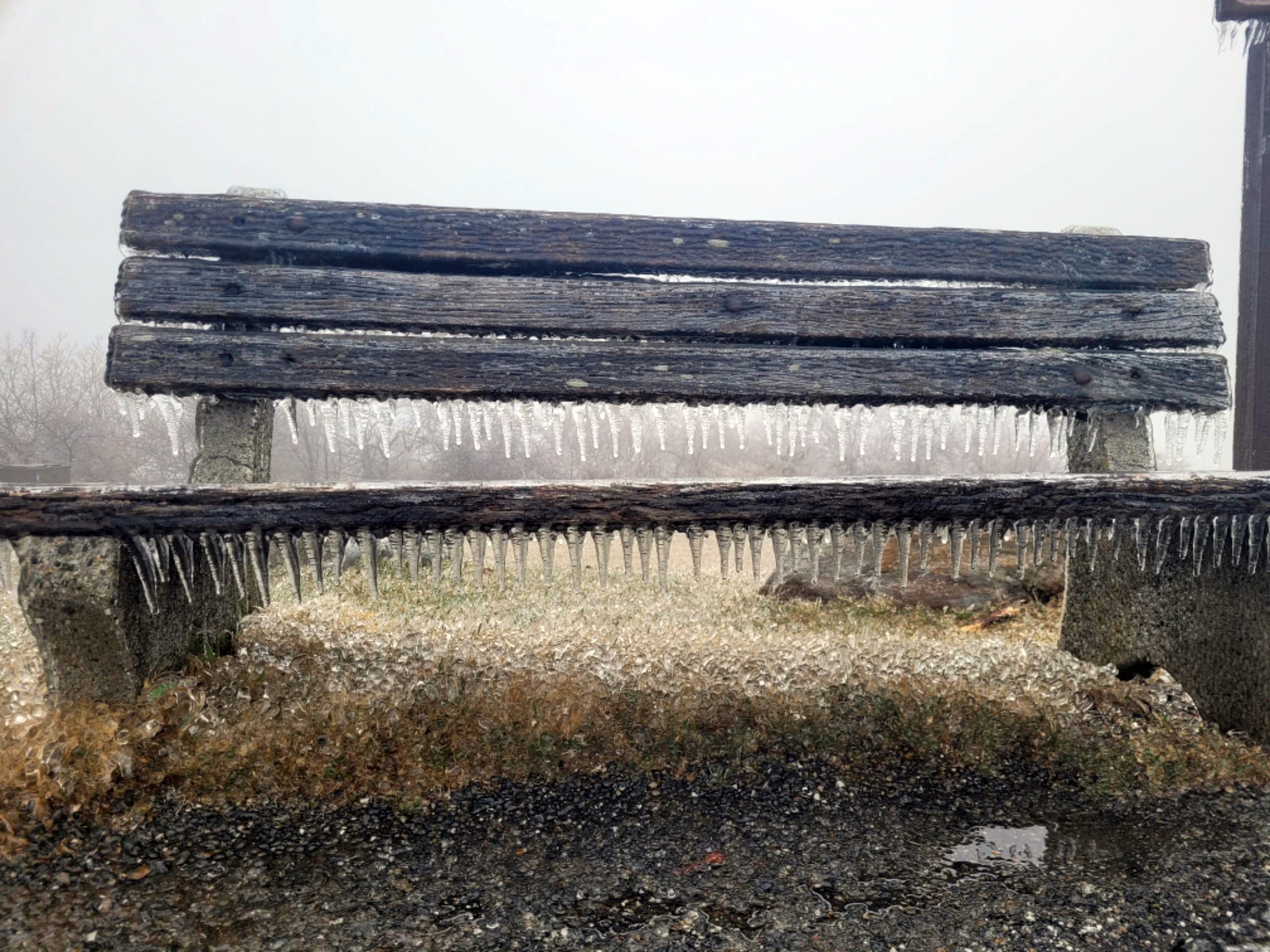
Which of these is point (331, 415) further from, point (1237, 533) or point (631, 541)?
point (1237, 533)

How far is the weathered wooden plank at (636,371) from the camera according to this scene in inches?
116

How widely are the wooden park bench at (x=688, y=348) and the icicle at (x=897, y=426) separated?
0.02 metres

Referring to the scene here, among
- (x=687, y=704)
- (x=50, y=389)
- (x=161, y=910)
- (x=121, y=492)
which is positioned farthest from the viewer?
(x=50, y=389)

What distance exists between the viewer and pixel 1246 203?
5.89 m

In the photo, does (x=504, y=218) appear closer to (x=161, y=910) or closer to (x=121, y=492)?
(x=121, y=492)

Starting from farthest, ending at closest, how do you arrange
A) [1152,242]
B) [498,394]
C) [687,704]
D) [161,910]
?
[1152,242]
[498,394]
[687,704]
[161,910]

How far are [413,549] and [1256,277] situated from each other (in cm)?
667

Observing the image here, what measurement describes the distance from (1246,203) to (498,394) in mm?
6248

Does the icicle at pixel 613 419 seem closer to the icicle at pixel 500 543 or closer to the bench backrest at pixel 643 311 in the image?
the bench backrest at pixel 643 311

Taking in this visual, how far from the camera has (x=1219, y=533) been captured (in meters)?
2.48

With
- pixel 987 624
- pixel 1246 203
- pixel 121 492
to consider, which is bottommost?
pixel 987 624

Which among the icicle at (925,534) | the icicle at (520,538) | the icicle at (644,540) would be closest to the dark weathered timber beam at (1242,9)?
the icicle at (925,534)

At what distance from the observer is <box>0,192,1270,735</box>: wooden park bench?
279 centimetres

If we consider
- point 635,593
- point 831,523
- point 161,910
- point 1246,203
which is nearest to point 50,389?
point 635,593
